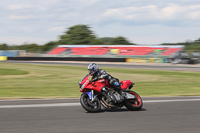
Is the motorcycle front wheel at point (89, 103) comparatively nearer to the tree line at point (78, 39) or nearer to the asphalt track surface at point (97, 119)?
the asphalt track surface at point (97, 119)

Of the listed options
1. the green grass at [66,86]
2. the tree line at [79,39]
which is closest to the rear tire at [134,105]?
the green grass at [66,86]

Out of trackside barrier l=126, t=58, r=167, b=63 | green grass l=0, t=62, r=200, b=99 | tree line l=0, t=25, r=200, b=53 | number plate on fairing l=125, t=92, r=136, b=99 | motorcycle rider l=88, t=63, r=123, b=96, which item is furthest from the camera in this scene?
tree line l=0, t=25, r=200, b=53

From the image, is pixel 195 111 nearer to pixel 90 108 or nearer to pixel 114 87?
pixel 114 87

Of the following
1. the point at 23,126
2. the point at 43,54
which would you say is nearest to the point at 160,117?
the point at 23,126

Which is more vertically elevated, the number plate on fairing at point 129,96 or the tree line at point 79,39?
the tree line at point 79,39

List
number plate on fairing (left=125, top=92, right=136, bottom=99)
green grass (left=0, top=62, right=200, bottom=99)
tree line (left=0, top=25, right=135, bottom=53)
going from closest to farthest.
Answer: number plate on fairing (left=125, top=92, right=136, bottom=99), green grass (left=0, top=62, right=200, bottom=99), tree line (left=0, top=25, right=135, bottom=53)

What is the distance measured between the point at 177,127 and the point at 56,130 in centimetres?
243

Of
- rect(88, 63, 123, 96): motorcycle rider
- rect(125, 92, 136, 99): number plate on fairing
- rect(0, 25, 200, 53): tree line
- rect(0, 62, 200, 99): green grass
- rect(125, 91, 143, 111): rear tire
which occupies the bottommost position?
rect(0, 62, 200, 99): green grass

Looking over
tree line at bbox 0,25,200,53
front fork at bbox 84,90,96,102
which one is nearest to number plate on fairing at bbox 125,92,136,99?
front fork at bbox 84,90,96,102

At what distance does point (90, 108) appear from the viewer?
7504 mm

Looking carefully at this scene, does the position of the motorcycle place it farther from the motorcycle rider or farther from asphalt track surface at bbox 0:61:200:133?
asphalt track surface at bbox 0:61:200:133

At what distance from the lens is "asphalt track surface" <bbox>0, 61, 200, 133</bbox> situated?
19.0ft

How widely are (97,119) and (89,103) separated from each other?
0.82 m

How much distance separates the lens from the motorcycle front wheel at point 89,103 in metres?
7.46
